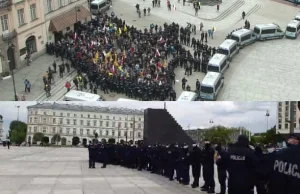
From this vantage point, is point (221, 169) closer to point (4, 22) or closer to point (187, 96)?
point (187, 96)

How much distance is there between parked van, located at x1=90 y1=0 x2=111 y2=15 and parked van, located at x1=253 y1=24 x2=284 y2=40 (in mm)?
2664

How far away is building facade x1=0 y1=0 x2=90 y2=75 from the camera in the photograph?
6672 mm

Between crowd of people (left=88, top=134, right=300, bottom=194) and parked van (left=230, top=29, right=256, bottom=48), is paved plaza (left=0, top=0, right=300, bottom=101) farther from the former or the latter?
crowd of people (left=88, top=134, right=300, bottom=194)

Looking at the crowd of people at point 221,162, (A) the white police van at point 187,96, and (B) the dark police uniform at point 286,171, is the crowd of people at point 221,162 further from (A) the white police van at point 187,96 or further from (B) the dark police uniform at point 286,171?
(A) the white police van at point 187,96

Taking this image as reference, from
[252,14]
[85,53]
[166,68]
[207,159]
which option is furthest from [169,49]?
[207,159]

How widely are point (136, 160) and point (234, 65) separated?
3.16 meters

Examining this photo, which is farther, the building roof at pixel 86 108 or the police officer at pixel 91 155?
the building roof at pixel 86 108

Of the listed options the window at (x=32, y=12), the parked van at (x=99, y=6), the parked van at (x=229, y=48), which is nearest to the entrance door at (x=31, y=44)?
the window at (x=32, y=12)

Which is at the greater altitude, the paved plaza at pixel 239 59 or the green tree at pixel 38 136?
the paved plaza at pixel 239 59

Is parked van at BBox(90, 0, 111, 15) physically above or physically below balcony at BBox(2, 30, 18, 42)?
above

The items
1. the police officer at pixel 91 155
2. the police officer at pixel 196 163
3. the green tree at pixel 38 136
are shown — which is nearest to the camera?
the police officer at pixel 196 163

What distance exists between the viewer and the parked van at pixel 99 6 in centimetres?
805

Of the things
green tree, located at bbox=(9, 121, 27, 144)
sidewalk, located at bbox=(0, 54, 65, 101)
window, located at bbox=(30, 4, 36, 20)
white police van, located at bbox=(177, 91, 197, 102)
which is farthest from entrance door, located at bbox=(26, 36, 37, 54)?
white police van, located at bbox=(177, 91, 197, 102)

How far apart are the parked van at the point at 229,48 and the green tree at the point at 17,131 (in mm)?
3843
